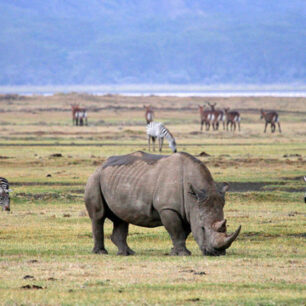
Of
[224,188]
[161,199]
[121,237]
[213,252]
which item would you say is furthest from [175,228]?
[121,237]

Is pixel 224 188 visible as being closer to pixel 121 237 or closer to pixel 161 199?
pixel 161 199

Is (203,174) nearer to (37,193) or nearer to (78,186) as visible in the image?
(37,193)

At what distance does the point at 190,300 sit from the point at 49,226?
8.12 metres

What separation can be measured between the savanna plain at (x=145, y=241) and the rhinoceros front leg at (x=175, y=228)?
0.29 m

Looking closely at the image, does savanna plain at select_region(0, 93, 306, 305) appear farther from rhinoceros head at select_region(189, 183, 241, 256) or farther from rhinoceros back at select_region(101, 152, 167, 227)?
rhinoceros back at select_region(101, 152, 167, 227)

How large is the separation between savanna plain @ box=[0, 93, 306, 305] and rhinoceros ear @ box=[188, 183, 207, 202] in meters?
0.86

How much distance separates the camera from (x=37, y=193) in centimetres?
2350

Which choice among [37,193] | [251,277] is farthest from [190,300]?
[37,193]

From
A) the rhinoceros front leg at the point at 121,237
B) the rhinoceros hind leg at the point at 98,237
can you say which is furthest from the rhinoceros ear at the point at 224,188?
the rhinoceros hind leg at the point at 98,237

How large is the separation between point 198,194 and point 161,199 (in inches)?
23.5

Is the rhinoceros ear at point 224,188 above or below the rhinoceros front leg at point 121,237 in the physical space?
above

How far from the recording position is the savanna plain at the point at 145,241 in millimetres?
9992

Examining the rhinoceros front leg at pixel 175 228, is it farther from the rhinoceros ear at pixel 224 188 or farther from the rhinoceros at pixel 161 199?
the rhinoceros ear at pixel 224 188

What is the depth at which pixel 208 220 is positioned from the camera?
12656 millimetres
